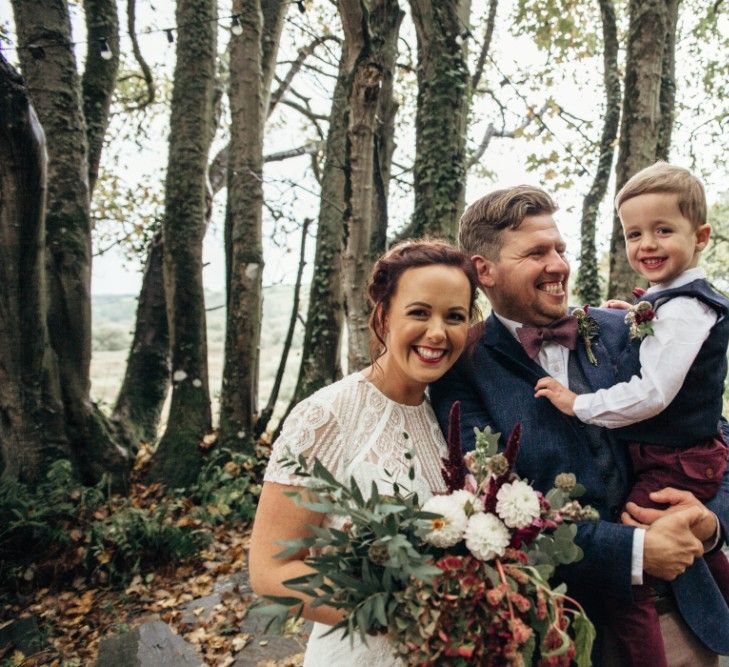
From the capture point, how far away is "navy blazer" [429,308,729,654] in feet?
5.83

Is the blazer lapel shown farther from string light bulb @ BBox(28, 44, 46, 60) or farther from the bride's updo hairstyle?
string light bulb @ BBox(28, 44, 46, 60)

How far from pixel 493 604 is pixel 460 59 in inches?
166

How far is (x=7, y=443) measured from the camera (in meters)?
5.24

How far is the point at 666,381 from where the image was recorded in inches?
73.7

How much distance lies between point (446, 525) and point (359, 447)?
617 mm

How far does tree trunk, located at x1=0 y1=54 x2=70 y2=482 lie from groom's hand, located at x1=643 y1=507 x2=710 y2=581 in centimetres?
476

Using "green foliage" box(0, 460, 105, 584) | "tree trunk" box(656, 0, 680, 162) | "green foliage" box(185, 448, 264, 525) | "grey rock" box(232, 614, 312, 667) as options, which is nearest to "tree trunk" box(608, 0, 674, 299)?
"tree trunk" box(656, 0, 680, 162)

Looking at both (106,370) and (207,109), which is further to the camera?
(106,370)

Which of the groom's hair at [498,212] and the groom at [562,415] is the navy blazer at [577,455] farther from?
the groom's hair at [498,212]

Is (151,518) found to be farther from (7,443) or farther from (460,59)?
(460,59)

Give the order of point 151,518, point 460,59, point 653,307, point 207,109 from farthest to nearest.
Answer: point 207,109 < point 151,518 < point 460,59 < point 653,307

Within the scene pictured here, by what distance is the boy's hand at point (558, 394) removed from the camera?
189cm

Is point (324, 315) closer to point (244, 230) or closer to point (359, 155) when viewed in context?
point (244, 230)

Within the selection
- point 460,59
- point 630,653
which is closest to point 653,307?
point 630,653
